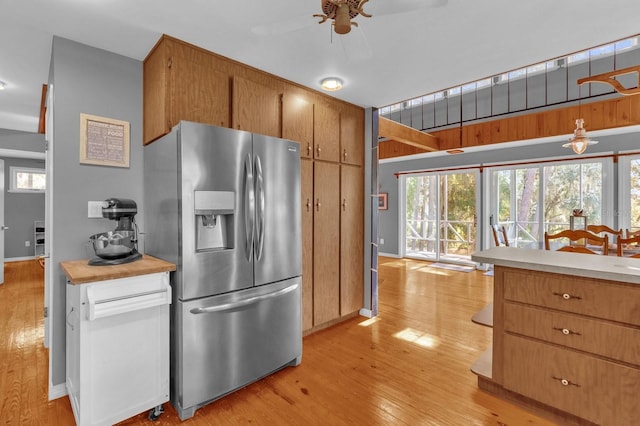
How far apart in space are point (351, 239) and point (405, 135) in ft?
7.22

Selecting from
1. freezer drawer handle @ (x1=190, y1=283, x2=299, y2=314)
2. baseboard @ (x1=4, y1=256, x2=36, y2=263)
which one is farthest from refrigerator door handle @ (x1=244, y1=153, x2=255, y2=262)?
baseboard @ (x1=4, y1=256, x2=36, y2=263)

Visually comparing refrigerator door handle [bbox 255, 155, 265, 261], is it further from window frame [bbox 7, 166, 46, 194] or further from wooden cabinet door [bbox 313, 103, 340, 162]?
window frame [bbox 7, 166, 46, 194]

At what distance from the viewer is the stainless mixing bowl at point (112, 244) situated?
183 cm

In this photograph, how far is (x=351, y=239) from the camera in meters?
3.38

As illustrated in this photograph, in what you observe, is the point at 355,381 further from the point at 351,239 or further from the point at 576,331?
the point at 351,239

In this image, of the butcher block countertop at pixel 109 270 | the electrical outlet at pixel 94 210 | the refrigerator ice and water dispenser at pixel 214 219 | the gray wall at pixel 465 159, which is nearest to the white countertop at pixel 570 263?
the refrigerator ice and water dispenser at pixel 214 219

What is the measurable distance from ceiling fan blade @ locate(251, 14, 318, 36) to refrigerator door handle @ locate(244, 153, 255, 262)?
0.78 meters

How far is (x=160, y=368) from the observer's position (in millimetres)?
1820

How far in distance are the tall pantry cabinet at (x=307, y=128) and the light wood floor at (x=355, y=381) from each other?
49 centimetres

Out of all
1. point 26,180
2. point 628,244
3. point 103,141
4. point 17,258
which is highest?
point 26,180

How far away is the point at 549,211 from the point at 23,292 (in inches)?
333

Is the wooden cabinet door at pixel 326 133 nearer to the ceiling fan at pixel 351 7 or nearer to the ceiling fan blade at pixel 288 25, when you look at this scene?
the ceiling fan blade at pixel 288 25

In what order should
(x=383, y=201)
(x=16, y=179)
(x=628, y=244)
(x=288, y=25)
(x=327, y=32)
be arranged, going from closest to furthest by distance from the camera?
(x=288, y=25)
(x=327, y=32)
(x=628, y=244)
(x=16, y=179)
(x=383, y=201)

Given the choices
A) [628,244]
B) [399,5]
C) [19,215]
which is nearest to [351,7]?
[399,5]
